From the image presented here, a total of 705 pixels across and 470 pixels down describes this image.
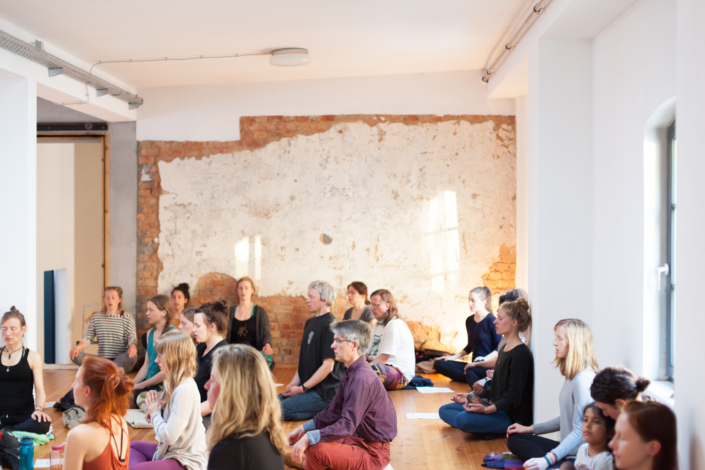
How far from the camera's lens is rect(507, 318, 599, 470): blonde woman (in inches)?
141

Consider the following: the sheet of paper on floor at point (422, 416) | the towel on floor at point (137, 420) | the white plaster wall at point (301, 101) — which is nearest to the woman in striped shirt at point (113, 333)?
the towel on floor at point (137, 420)

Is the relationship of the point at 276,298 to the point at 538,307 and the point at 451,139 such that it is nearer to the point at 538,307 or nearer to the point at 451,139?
the point at 451,139

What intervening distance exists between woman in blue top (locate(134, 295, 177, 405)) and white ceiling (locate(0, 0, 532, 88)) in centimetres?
260

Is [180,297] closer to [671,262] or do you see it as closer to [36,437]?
[36,437]

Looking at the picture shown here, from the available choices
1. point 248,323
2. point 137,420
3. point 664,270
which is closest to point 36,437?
point 137,420

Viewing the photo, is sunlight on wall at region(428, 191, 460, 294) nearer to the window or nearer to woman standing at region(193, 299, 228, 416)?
woman standing at region(193, 299, 228, 416)

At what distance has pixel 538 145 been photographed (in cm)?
490

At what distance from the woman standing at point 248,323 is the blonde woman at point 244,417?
4.76 meters

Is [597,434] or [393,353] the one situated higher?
[597,434]

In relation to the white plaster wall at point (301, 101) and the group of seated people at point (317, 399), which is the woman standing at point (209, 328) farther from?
the white plaster wall at point (301, 101)

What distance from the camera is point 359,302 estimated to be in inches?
287

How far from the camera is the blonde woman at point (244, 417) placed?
7.91 ft

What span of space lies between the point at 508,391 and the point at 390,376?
1923mm

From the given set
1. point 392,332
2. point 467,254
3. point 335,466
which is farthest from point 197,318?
point 467,254
